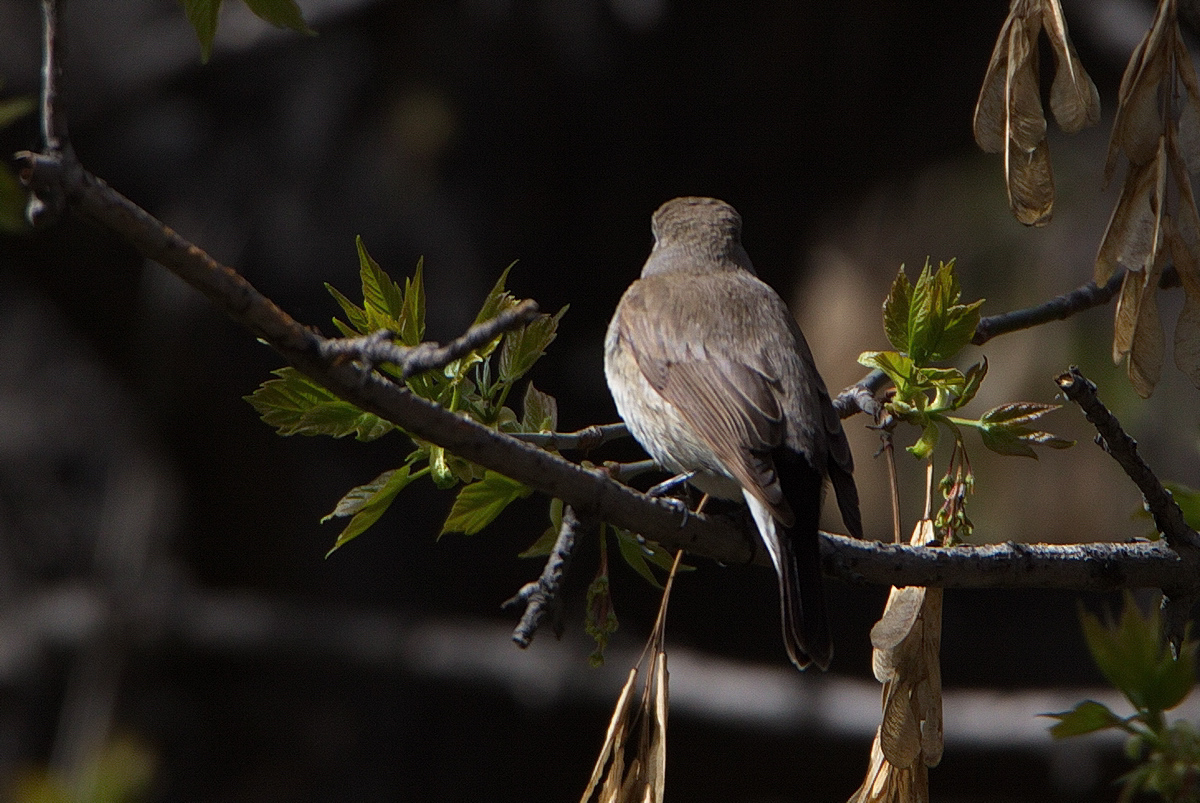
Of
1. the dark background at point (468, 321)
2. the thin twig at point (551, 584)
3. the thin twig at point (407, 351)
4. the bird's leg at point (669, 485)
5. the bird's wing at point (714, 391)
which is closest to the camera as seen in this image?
the thin twig at point (407, 351)

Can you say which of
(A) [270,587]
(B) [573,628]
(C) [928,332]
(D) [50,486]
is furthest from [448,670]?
(C) [928,332]

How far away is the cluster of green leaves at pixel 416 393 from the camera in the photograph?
2.25 m

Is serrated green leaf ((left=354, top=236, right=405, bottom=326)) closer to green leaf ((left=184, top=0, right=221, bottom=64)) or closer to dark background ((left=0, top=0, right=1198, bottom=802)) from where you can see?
green leaf ((left=184, top=0, right=221, bottom=64))

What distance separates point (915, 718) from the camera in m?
2.18

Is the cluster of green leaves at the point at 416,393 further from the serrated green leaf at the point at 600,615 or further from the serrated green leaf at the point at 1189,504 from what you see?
the serrated green leaf at the point at 1189,504

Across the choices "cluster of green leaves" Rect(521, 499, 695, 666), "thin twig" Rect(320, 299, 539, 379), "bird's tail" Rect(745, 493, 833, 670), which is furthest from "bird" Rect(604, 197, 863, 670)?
"thin twig" Rect(320, 299, 539, 379)

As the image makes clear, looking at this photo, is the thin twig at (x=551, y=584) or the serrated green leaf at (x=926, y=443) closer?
the thin twig at (x=551, y=584)

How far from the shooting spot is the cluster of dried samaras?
6.70ft

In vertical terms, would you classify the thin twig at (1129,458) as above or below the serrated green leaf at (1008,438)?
below

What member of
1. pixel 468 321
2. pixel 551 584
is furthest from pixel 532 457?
pixel 468 321

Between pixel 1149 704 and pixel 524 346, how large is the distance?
128 centimetres

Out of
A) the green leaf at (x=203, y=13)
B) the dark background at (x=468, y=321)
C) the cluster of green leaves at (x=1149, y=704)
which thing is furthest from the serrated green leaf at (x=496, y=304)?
the dark background at (x=468, y=321)

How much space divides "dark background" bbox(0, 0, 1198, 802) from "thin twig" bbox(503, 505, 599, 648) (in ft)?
14.7

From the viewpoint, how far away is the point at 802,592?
8.59 feet
